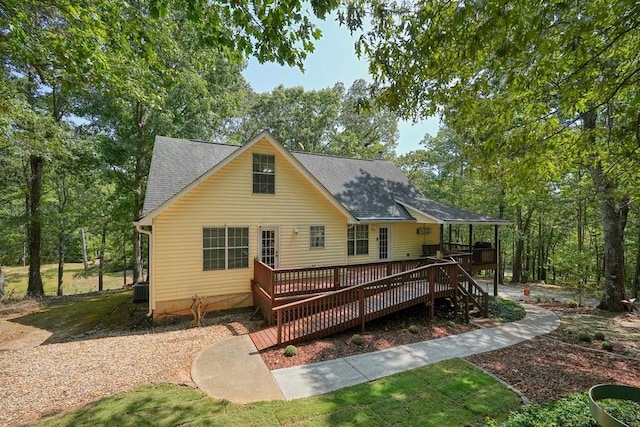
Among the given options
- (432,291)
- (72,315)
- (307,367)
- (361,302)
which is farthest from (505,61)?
(72,315)

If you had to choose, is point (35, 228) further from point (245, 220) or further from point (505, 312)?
point (505, 312)

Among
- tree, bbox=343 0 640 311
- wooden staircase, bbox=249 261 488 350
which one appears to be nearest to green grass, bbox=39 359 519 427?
wooden staircase, bbox=249 261 488 350

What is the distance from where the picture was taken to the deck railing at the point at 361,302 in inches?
295

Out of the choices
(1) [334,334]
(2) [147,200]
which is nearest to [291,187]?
(2) [147,200]

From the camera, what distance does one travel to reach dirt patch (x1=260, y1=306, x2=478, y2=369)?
6.64m

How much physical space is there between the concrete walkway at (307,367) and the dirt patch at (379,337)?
0.80 ft

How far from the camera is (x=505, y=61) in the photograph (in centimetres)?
391

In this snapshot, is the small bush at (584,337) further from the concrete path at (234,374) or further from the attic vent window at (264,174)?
the attic vent window at (264,174)

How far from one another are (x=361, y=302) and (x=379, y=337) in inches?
39.4

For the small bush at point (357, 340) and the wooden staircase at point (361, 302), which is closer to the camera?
the small bush at point (357, 340)

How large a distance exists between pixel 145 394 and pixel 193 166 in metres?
8.26

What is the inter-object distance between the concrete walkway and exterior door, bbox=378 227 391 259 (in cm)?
585

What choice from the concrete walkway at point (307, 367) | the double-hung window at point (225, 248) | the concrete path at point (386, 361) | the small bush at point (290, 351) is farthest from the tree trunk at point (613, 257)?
the double-hung window at point (225, 248)

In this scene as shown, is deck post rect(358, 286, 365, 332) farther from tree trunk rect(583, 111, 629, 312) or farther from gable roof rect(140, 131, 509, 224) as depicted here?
tree trunk rect(583, 111, 629, 312)
